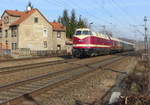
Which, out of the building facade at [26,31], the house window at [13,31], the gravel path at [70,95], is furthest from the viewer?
the house window at [13,31]

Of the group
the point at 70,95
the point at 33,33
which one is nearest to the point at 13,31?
the point at 33,33

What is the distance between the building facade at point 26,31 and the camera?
53.0 m

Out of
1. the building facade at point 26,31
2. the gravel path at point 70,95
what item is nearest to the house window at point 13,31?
the building facade at point 26,31

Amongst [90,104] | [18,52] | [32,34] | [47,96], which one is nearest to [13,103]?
[47,96]

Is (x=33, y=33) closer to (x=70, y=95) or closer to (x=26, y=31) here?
(x=26, y=31)

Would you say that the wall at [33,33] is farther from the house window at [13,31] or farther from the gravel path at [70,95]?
the gravel path at [70,95]

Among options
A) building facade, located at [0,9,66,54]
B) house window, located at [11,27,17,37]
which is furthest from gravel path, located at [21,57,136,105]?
house window, located at [11,27,17,37]

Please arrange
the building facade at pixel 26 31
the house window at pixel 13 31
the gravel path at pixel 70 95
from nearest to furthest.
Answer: the gravel path at pixel 70 95 → the building facade at pixel 26 31 → the house window at pixel 13 31

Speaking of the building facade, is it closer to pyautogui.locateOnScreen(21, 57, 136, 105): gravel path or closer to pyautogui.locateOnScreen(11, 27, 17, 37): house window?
pyautogui.locateOnScreen(11, 27, 17, 37): house window

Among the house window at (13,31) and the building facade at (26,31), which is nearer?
the building facade at (26,31)

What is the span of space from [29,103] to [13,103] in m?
0.51

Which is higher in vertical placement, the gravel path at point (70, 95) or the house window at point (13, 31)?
the house window at point (13, 31)

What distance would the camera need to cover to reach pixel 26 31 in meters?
53.9

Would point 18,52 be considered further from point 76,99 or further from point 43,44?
point 76,99
